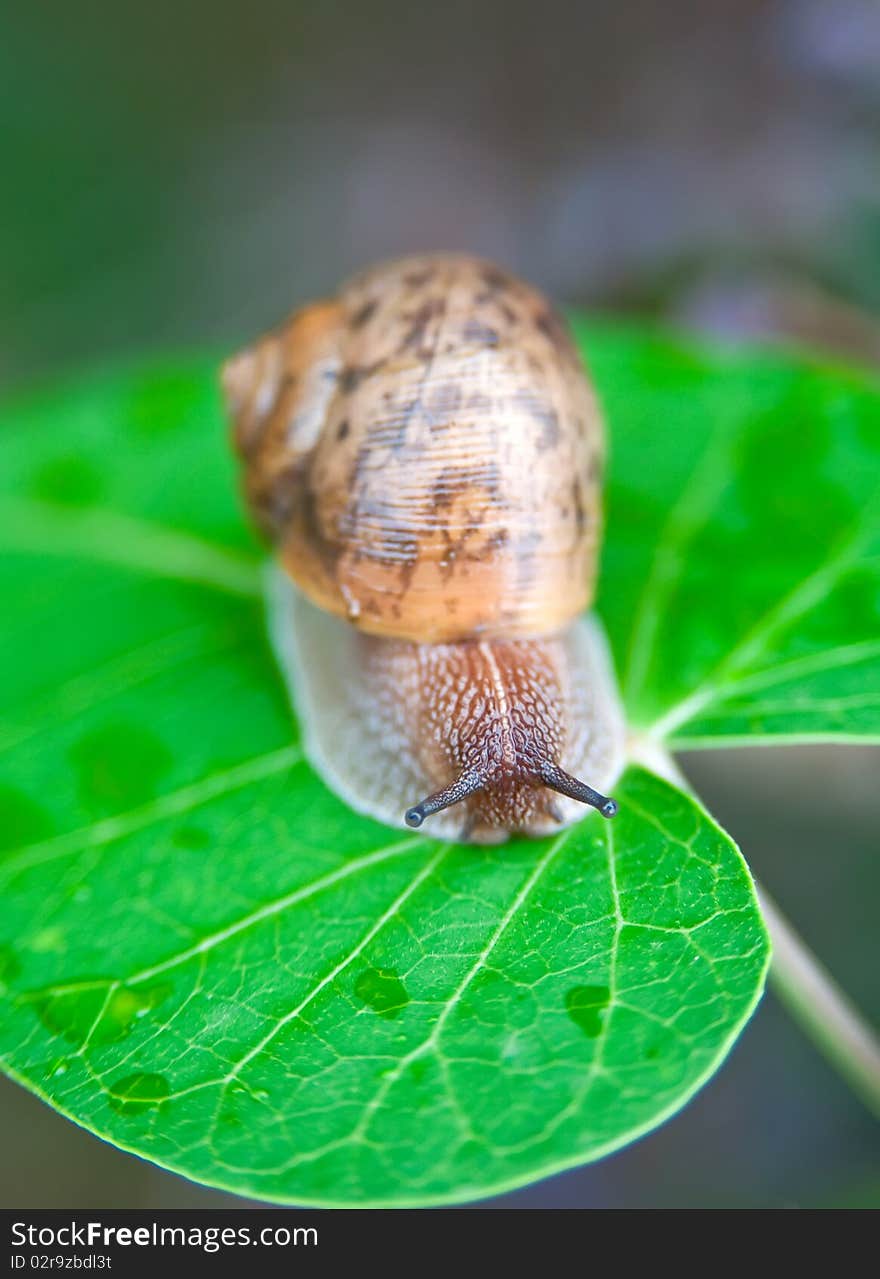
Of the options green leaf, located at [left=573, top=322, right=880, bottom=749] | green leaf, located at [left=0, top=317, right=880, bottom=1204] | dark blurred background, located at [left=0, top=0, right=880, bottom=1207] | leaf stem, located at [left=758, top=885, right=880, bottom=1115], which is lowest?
leaf stem, located at [left=758, top=885, right=880, bottom=1115]

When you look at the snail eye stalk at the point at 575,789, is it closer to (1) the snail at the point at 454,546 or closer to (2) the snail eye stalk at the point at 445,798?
(1) the snail at the point at 454,546

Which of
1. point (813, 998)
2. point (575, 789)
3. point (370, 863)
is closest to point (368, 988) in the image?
point (370, 863)

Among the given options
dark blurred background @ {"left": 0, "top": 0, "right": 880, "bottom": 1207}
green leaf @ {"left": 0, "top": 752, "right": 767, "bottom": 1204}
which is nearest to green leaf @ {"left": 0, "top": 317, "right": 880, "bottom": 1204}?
green leaf @ {"left": 0, "top": 752, "right": 767, "bottom": 1204}

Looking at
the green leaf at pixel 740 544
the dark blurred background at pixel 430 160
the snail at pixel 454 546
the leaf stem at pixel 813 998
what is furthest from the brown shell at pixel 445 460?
the dark blurred background at pixel 430 160

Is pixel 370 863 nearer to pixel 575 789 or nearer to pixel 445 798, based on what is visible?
pixel 445 798

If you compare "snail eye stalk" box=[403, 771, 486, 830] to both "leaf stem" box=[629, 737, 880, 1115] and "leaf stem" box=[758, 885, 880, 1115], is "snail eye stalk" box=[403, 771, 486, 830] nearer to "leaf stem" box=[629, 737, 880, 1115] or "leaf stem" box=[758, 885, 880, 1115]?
"leaf stem" box=[629, 737, 880, 1115]

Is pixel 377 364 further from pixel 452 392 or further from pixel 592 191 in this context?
pixel 592 191
